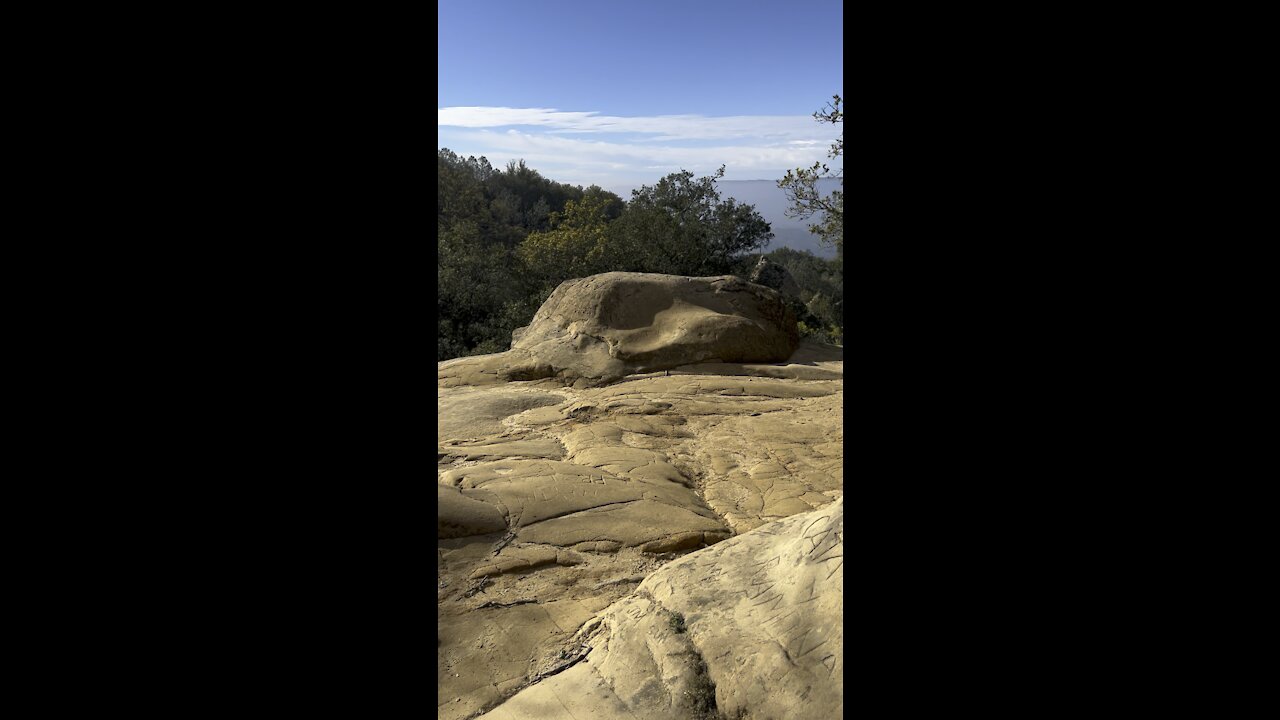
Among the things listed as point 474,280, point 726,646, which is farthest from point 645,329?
point 474,280

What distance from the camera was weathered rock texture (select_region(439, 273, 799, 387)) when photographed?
8.80 metres

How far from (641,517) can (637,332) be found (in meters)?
5.06

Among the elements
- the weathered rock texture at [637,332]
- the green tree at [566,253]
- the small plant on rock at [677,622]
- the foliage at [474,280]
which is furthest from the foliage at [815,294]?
the small plant on rock at [677,622]

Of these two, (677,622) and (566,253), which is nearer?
(677,622)

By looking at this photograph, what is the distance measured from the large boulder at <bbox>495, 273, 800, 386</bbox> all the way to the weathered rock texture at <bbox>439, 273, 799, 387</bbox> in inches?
0.4

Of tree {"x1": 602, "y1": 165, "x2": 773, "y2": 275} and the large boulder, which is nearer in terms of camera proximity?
the large boulder

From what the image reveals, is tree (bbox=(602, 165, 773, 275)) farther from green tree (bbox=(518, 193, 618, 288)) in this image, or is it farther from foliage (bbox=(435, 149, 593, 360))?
foliage (bbox=(435, 149, 593, 360))

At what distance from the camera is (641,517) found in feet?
14.7

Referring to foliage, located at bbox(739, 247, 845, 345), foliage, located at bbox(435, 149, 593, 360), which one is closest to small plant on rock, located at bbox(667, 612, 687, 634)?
foliage, located at bbox(435, 149, 593, 360)

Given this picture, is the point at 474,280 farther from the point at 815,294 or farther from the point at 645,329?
the point at 815,294
